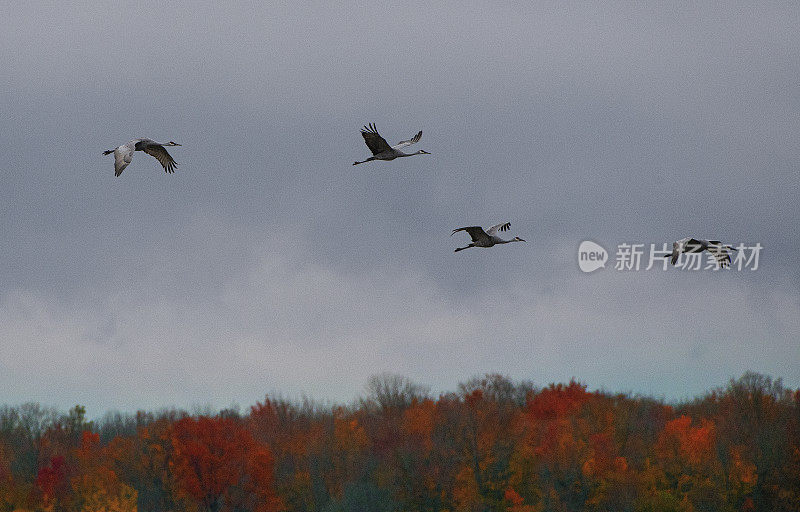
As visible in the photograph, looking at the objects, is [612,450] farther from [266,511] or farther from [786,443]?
[266,511]

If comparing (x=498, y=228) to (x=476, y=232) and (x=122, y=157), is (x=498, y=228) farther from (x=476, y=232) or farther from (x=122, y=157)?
(x=122, y=157)

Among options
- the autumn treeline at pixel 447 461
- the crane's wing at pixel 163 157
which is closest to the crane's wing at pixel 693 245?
the crane's wing at pixel 163 157

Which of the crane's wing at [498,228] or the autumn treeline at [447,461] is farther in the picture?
the autumn treeline at [447,461]

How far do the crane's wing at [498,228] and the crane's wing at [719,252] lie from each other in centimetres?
566

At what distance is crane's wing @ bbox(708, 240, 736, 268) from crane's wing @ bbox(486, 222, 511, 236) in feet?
18.6

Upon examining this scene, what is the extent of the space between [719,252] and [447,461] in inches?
1640

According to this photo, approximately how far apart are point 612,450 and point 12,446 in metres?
47.6

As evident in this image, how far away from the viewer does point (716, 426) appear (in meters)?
72.2

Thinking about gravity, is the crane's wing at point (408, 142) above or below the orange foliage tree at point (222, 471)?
above

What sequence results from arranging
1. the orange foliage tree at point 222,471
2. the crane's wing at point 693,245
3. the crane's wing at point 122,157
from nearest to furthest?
the crane's wing at point 122,157 < the crane's wing at point 693,245 < the orange foliage tree at point 222,471

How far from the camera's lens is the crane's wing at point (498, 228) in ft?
88.6

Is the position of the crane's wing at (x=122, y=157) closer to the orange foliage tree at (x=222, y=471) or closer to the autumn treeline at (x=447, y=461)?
the autumn treeline at (x=447, y=461)

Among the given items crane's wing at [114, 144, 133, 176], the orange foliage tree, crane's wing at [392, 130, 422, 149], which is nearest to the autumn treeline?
the orange foliage tree

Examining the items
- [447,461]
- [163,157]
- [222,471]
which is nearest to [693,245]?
[163,157]
